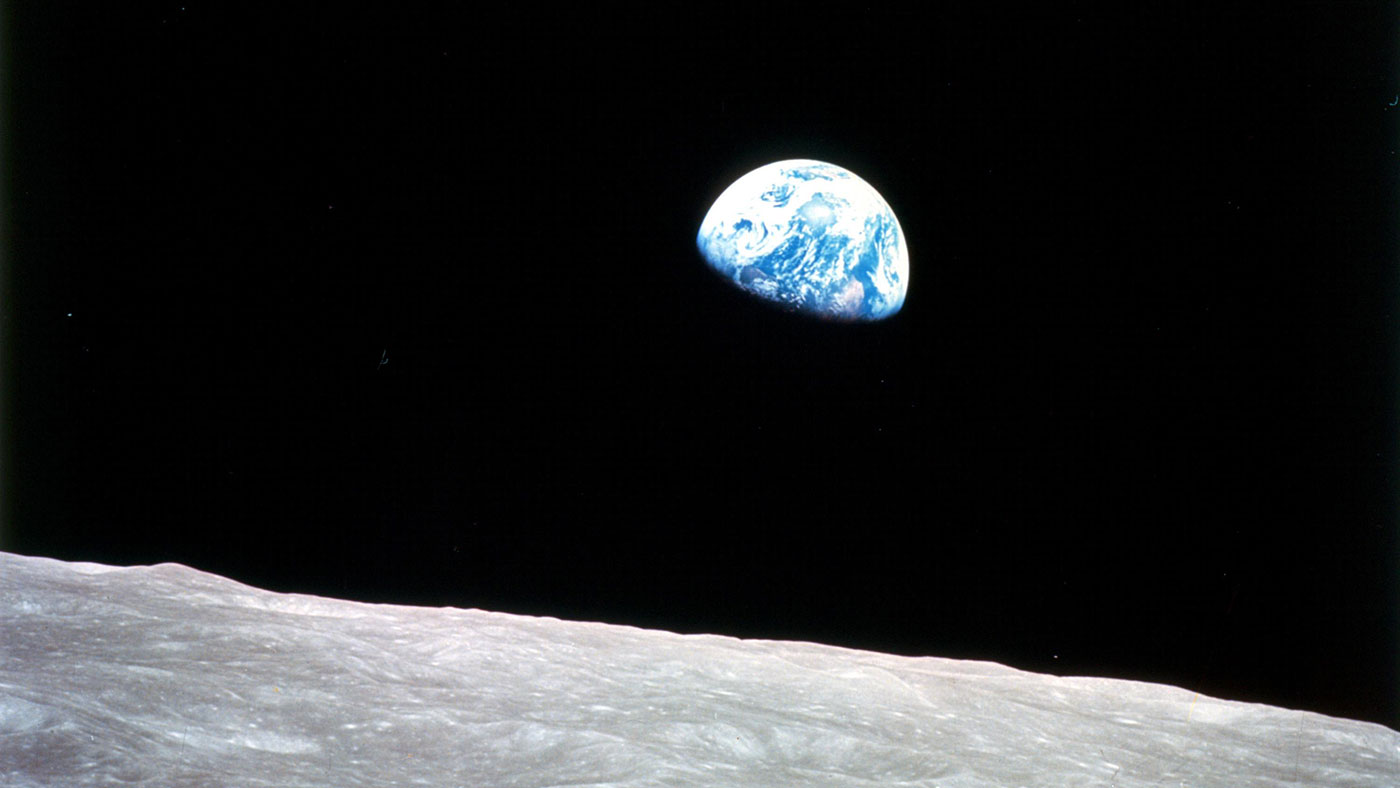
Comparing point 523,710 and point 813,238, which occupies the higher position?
point 813,238

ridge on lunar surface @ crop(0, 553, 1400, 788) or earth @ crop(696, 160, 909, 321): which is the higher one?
earth @ crop(696, 160, 909, 321)

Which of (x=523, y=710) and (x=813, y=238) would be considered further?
(x=813, y=238)

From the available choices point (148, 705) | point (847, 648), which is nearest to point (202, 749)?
point (148, 705)

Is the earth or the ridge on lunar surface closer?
the ridge on lunar surface

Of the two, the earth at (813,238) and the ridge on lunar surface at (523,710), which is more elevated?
the earth at (813,238)

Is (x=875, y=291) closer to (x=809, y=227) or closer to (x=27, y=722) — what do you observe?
(x=809, y=227)
